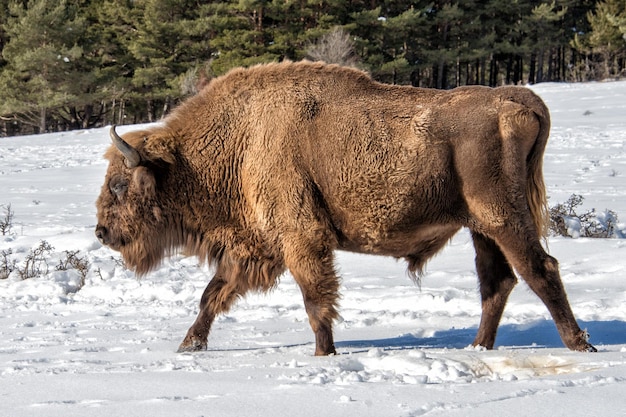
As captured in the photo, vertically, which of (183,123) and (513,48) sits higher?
(183,123)

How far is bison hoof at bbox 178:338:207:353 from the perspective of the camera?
550 cm

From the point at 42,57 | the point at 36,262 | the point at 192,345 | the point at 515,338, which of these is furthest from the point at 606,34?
the point at 192,345

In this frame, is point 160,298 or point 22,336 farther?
point 160,298

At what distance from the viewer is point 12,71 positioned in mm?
40344

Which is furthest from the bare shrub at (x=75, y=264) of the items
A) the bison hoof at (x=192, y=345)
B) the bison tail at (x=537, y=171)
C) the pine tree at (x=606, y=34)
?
the pine tree at (x=606, y=34)

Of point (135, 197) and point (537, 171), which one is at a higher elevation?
point (537, 171)

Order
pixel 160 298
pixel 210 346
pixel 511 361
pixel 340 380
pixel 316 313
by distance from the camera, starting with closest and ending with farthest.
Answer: pixel 340 380
pixel 511 361
pixel 316 313
pixel 210 346
pixel 160 298

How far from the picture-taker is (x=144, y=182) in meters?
5.79

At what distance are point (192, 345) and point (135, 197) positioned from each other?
1.19 meters

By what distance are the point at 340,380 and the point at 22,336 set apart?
3007mm

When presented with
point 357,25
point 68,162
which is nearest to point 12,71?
point 357,25

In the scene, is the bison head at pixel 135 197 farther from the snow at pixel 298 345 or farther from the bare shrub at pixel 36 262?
the bare shrub at pixel 36 262

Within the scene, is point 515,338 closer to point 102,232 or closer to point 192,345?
point 192,345

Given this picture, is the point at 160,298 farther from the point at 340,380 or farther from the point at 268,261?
the point at 340,380
